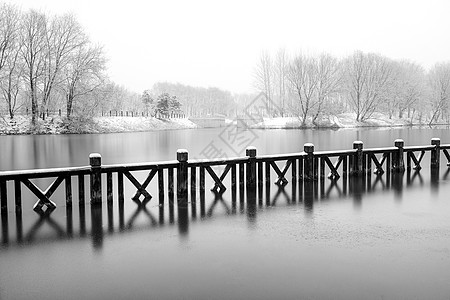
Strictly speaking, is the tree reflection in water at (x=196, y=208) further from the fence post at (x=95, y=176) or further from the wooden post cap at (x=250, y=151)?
the wooden post cap at (x=250, y=151)

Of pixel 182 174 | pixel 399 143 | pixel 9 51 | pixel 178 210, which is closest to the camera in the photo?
pixel 178 210

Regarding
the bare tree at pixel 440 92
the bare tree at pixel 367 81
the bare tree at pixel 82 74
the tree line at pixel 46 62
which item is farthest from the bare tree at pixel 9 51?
the bare tree at pixel 440 92

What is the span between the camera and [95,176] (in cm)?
1000

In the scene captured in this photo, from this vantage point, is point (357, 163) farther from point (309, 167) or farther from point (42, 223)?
point (42, 223)

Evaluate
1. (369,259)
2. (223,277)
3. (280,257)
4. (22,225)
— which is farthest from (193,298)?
(22,225)

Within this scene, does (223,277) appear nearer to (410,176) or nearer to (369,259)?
(369,259)

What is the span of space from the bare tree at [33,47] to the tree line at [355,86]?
41042mm

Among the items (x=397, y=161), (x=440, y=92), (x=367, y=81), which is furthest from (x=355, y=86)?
(x=397, y=161)

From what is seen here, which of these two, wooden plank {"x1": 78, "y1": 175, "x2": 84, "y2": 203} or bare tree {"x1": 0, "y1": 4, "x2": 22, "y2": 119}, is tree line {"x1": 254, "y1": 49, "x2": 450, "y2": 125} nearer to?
bare tree {"x1": 0, "y1": 4, "x2": 22, "y2": 119}

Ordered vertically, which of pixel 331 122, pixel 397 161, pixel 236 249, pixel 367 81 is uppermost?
pixel 367 81

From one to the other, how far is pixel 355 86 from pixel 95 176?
73731 mm

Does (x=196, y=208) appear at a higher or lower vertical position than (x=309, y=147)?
lower

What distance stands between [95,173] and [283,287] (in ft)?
20.1

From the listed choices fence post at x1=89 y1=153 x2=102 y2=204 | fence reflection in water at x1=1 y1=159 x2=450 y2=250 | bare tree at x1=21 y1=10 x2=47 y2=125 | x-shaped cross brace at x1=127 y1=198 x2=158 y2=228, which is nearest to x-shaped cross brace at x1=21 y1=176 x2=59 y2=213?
fence reflection in water at x1=1 y1=159 x2=450 y2=250
